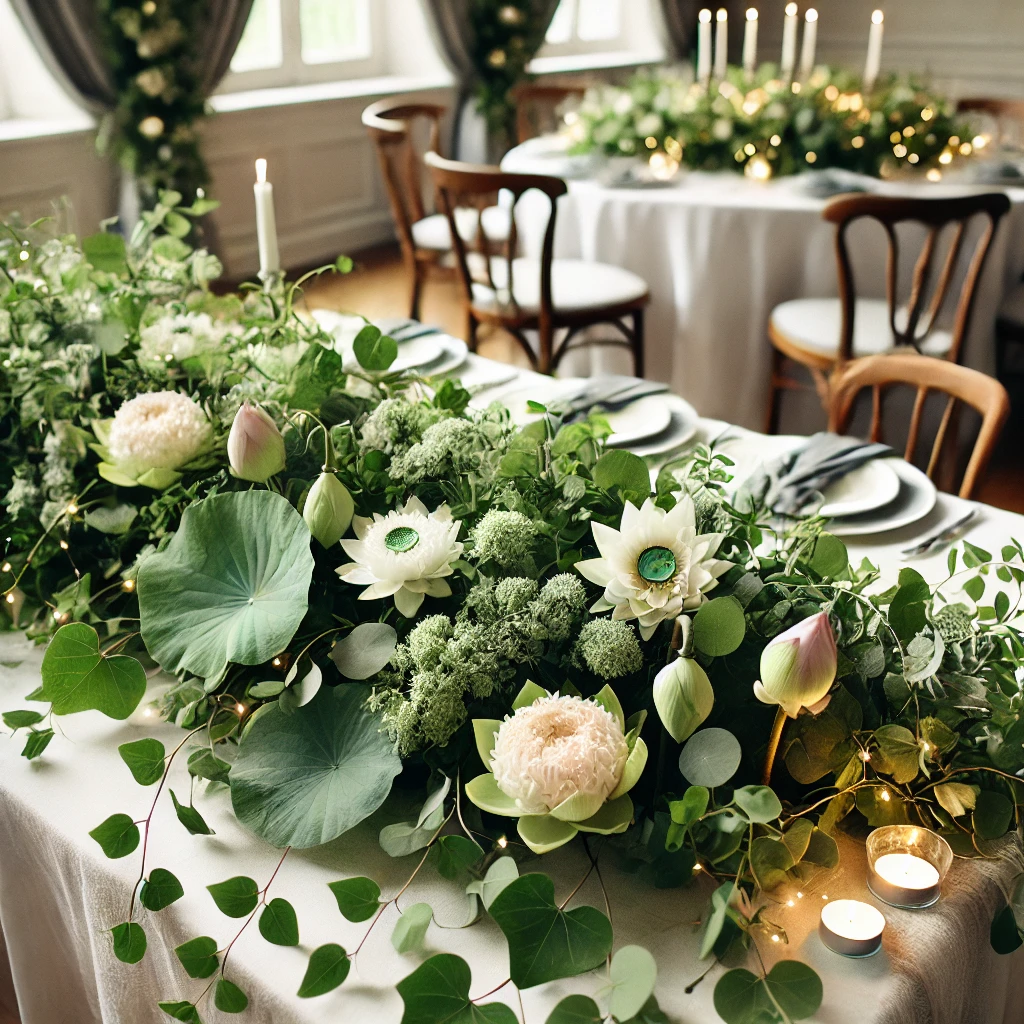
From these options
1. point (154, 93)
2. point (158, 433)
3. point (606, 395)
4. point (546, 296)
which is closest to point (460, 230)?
point (546, 296)

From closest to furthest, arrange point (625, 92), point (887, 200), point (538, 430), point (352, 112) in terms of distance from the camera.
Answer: point (538, 430)
point (887, 200)
point (625, 92)
point (352, 112)

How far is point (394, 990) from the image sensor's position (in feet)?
2.15

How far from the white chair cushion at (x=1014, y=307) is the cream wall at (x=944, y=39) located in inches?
157

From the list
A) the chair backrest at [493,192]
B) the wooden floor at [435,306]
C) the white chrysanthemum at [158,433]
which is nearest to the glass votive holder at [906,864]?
the white chrysanthemum at [158,433]

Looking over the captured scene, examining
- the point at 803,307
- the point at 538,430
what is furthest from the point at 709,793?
the point at 803,307

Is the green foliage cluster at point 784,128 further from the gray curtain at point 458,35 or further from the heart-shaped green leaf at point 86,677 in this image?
the heart-shaped green leaf at point 86,677

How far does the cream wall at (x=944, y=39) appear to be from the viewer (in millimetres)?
6602

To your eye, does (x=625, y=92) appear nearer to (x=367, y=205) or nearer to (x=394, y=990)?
(x=367, y=205)

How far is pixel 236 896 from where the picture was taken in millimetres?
689

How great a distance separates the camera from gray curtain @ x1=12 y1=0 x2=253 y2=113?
4.02 metres

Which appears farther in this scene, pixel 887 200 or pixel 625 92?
pixel 625 92

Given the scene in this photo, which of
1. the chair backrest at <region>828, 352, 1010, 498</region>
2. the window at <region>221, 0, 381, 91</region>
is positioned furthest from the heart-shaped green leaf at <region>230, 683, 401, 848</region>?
the window at <region>221, 0, 381, 91</region>

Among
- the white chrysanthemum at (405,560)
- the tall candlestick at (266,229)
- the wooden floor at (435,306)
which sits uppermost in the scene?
the tall candlestick at (266,229)

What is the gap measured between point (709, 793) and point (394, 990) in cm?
23
